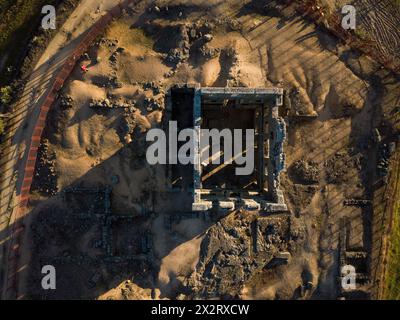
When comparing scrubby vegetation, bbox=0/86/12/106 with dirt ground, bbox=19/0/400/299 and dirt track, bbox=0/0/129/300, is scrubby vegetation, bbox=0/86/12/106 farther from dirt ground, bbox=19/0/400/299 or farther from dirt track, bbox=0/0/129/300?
dirt ground, bbox=19/0/400/299

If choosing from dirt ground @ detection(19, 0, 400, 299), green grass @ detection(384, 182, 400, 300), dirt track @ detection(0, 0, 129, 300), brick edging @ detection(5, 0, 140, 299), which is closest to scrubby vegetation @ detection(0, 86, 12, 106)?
dirt track @ detection(0, 0, 129, 300)

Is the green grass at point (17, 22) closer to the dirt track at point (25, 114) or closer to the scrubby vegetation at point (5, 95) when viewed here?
the dirt track at point (25, 114)

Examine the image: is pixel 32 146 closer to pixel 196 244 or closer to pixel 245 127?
pixel 196 244

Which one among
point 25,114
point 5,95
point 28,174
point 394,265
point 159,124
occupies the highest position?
point 5,95

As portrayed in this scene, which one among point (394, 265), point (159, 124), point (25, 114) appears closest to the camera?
point (159, 124)

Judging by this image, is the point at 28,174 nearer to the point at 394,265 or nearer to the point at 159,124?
the point at 159,124

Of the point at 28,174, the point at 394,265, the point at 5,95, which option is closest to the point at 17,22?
the point at 5,95
